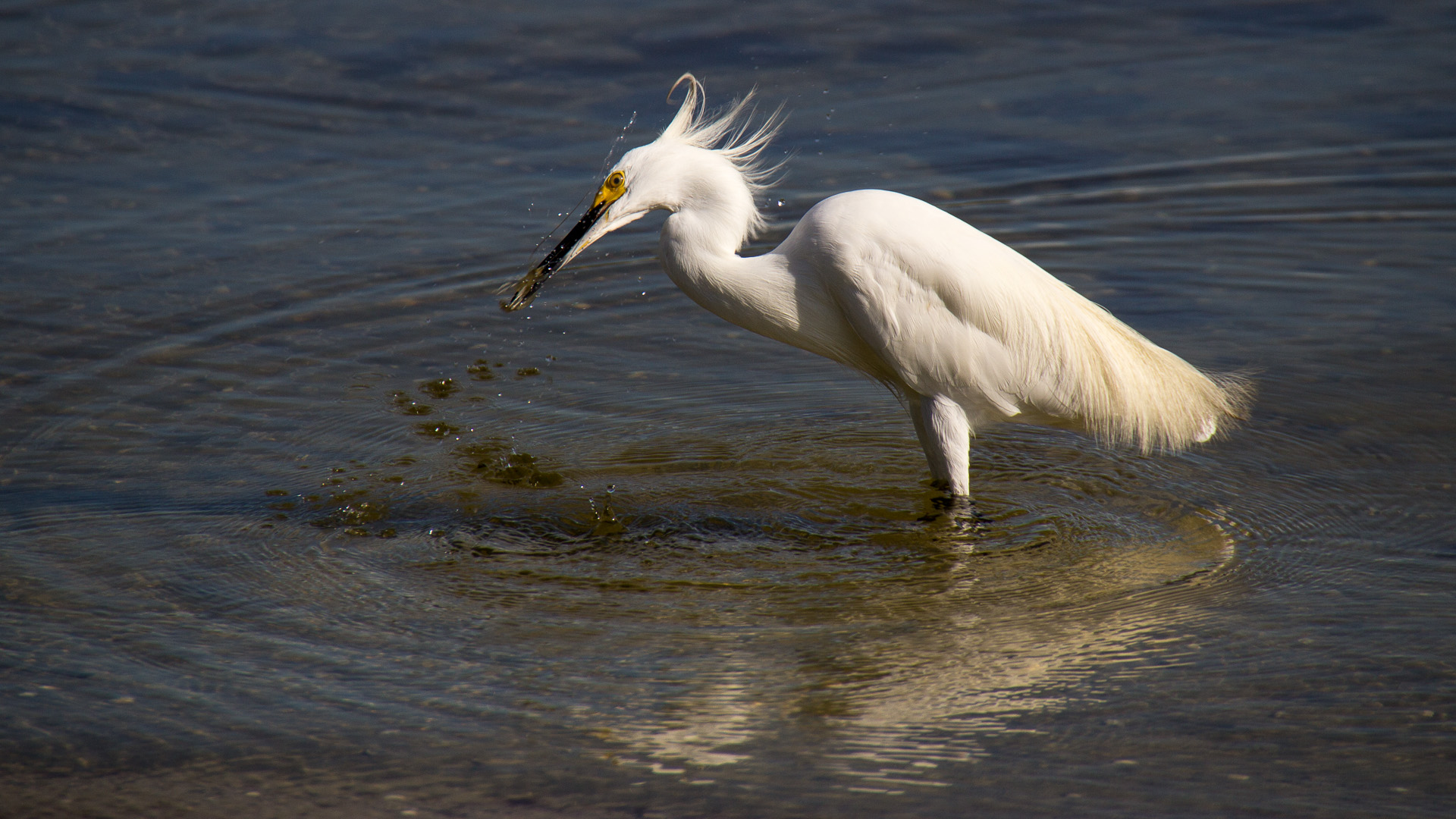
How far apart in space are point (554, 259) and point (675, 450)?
3.08ft

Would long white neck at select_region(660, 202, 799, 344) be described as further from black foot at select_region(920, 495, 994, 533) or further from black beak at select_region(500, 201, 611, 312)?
black foot at select_region(920, 495, 994, 533)

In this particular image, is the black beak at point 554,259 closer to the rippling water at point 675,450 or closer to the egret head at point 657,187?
the egret head at point 657,187

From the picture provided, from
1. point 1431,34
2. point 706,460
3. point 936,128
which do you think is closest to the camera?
point 706,460

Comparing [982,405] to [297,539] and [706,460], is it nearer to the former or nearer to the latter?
[706,460]

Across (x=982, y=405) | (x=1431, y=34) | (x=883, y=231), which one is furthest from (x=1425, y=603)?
(x=1431, y=34)

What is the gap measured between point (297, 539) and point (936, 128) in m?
5.33

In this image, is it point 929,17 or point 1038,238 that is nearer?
point 1038,238

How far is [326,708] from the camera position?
3490 mm

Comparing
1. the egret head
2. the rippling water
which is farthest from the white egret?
the rippling water

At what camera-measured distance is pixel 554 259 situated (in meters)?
4.70

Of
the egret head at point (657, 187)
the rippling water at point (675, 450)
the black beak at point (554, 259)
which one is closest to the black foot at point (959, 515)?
the rippling water at point (675, 450)

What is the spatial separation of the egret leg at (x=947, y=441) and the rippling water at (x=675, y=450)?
154 mm

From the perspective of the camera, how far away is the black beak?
4.61m

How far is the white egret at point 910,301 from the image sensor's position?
4527mm
